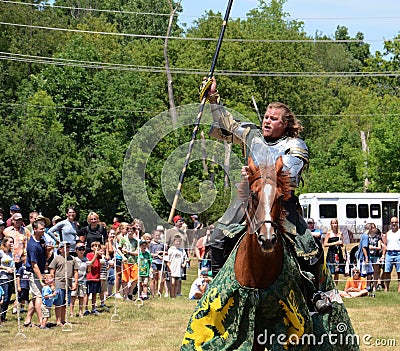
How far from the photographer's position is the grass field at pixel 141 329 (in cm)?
1348

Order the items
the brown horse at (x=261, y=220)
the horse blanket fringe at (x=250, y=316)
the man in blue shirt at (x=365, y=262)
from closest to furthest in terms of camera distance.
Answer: the brown horse at (x=261, y=220) < the horse blanket fringe at (x=250, y=316) < the man in blue shirt at (x=365, y=262)

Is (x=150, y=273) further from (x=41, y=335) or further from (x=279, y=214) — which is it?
(x=279, y=214)

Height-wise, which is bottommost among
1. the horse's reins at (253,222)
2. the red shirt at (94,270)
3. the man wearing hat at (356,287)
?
the man wearing hat at (356,287)

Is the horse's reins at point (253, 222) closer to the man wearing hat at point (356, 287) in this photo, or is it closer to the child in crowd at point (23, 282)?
the child in crowd at point (23, 282)

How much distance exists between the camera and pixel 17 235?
16.0m

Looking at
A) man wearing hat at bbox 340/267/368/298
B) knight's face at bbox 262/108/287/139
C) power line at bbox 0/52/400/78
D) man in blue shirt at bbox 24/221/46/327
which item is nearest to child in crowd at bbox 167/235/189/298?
man wearing hat at bbox 340/267/368/298

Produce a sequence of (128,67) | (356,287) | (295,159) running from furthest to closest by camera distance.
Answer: (128,67) < (356,287) < (295,159)

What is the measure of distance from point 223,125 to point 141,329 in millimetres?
8186

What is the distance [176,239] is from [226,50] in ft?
108

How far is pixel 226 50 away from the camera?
5322 cm

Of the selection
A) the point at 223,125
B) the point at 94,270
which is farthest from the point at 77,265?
the point at 223,125

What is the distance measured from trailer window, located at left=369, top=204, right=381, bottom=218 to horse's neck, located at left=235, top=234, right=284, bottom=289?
33351 millimetres

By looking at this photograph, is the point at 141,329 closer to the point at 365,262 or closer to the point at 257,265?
the point at 365,262

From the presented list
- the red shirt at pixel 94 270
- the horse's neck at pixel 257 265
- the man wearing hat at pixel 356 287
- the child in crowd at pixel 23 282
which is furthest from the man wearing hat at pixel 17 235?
the horse's neck at pixel 257 265
